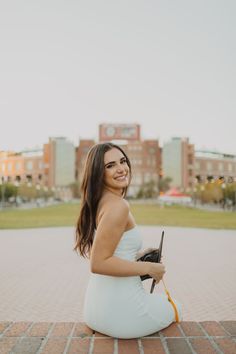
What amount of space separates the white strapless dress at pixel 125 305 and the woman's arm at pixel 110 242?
133 millimetres

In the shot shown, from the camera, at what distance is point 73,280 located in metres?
7.11

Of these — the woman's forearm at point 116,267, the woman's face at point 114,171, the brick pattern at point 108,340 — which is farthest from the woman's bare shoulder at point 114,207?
the brick pattern at point 108,340

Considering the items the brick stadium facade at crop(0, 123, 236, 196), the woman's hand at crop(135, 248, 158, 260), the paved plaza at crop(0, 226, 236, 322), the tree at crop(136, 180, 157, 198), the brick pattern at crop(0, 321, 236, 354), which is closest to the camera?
the brick pattern at crop(0, 321, 236, 354)

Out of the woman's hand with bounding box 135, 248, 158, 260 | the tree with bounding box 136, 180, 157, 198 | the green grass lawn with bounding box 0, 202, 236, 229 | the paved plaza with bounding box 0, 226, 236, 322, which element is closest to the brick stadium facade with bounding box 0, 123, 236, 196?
the tree with bounding box 136, 180, 157, 198

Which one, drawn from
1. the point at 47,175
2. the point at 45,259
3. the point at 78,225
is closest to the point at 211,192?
the point at 45,259

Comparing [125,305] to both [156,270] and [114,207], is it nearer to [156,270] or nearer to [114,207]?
[156,270]

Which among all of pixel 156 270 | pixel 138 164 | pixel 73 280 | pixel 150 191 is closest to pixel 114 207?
pixel 156 270

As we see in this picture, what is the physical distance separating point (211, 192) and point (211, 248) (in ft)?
152

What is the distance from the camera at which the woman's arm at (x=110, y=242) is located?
8.35 ft

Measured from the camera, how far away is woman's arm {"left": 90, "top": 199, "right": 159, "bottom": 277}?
2.54 metres

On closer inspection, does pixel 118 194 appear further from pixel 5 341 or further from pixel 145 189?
pixel 145 189

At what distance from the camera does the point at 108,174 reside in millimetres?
2807

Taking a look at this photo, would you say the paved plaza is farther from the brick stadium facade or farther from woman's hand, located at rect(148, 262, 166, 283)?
the brick stadium facade

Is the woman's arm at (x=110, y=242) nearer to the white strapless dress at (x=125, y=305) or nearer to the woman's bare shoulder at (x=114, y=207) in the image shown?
the woman's bare shoulder at (x=114, y=207)
